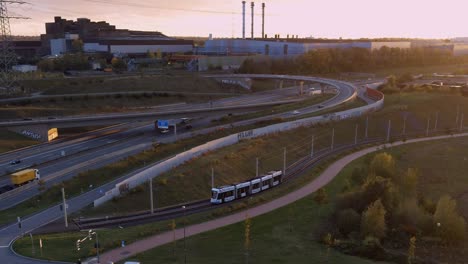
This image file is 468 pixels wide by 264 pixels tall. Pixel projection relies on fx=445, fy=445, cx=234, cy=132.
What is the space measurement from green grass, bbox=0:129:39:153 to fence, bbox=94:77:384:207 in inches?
901

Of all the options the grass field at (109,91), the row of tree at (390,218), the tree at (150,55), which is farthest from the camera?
the tree at (150,55)

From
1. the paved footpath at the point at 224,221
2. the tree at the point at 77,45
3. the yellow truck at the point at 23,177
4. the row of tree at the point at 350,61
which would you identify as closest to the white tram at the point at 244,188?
the paved footpath at the point at 224,221

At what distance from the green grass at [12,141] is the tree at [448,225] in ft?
147

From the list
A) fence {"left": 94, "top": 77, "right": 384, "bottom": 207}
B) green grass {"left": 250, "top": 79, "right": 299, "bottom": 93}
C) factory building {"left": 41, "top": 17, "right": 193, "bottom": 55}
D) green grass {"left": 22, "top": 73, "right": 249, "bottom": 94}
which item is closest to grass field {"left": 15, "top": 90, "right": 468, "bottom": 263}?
fence {"left": 94, "top": 77, "right": 384, "bottom": 207}

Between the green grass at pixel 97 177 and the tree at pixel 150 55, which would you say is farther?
the tree at pixel 150 55

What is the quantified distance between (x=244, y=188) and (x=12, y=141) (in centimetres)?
3262

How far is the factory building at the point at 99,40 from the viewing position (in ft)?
443

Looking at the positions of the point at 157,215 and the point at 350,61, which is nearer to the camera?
the point at 157,215

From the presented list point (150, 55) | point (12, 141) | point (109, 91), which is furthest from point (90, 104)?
point (150, 55)

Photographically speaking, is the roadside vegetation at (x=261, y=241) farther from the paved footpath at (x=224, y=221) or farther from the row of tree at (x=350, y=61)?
the row of tree at (x=350, y=61)

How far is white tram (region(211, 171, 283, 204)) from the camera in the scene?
3356cm

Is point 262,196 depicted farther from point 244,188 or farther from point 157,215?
point 157,215

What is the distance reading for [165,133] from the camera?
59938mm

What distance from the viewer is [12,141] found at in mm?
53094
